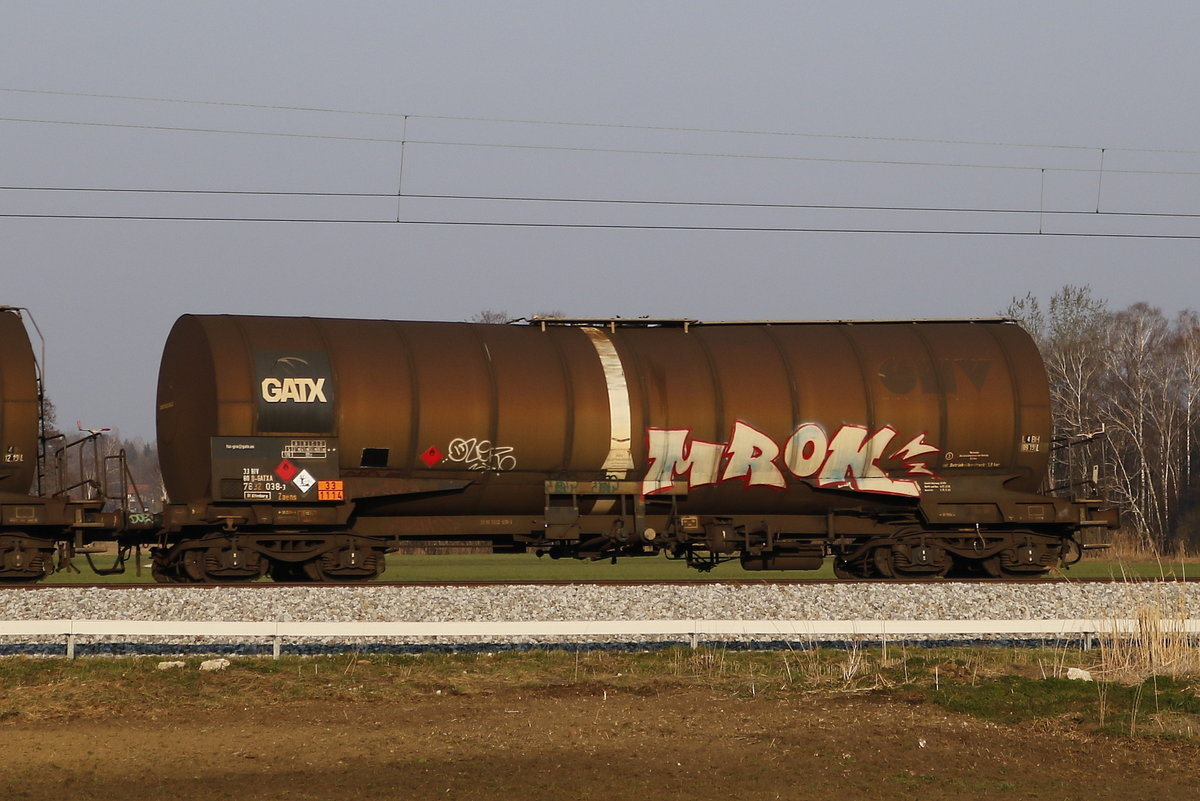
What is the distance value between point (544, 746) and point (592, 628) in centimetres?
327

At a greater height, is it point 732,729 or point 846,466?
point 846,466

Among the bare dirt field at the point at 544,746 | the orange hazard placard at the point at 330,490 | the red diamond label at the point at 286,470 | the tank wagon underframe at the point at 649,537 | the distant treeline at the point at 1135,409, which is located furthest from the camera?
the distant treeline at the point at 1135,409

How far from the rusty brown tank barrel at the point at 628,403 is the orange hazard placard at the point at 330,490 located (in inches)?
15.6

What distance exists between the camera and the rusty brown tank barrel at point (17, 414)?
1844cm

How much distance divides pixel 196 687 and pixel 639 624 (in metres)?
4.17

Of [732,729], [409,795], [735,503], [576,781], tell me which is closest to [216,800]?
[409,795]

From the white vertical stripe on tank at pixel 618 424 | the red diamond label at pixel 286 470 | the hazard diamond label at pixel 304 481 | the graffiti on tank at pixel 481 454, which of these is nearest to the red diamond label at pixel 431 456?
the graffiti on tank at pixel 481 454

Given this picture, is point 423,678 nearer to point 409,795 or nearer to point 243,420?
point 409,795

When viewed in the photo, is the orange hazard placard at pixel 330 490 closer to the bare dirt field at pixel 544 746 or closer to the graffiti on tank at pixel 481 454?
the graffiti on tank at pixel 481 454

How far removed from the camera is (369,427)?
18.6 metres

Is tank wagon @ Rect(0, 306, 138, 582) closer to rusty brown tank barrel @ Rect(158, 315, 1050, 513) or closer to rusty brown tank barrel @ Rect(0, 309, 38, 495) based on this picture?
rusty brown tank barrel @ Rect(0, 309, 38, 495)

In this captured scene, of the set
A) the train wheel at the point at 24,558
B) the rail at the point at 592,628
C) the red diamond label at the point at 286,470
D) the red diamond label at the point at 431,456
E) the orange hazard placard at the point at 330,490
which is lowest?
the train wheel at the point at 24,558

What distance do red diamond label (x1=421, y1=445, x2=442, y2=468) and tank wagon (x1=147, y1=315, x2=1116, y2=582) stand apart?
2 cm

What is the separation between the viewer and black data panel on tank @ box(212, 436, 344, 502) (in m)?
18.2
